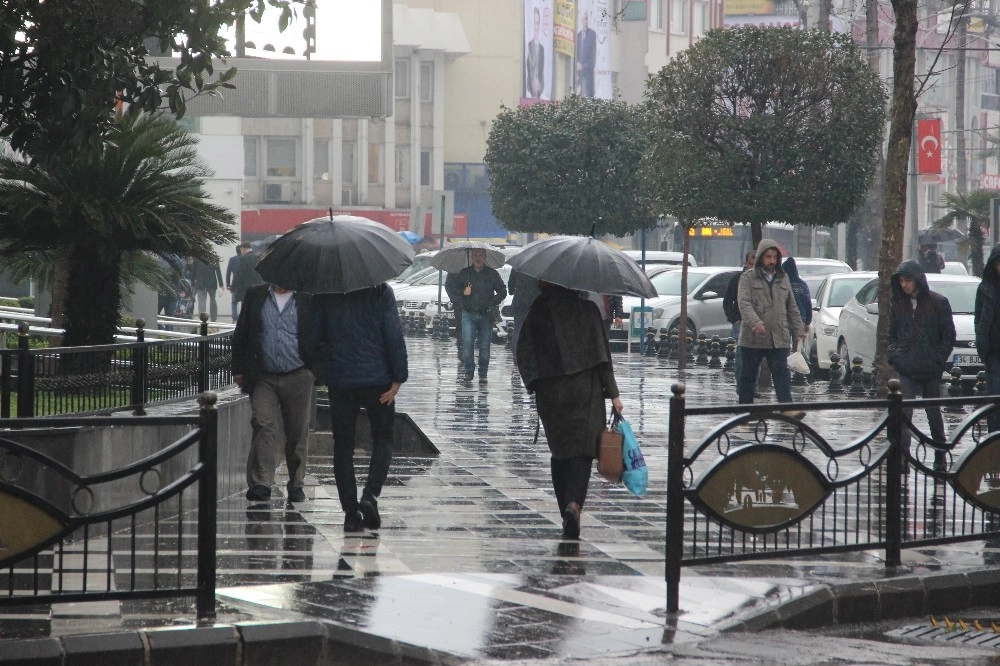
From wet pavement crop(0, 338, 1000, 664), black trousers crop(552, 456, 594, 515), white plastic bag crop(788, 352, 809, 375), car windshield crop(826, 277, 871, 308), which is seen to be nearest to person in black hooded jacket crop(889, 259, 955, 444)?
wet pavement crop(0, 338, 1000, 664)

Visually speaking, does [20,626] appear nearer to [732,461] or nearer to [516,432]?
[732,461]

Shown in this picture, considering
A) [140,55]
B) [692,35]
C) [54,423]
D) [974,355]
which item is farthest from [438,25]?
[54,423]

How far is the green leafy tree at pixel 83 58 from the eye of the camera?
29.4ft

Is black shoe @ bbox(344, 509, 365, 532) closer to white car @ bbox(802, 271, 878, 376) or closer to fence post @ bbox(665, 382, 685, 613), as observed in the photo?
fence post @ bbox(665, 382, 685, 613)

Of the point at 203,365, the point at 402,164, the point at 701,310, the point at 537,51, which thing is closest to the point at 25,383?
the point at 203,365

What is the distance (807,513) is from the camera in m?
7.48

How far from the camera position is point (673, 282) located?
29672 mm

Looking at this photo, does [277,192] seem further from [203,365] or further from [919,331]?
[203,365]

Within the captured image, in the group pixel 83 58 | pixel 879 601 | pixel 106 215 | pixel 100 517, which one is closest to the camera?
pixel 100 517

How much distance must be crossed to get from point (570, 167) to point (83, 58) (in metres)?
26.5

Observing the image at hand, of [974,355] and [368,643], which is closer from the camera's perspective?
[368,643]

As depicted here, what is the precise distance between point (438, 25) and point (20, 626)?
62002mm

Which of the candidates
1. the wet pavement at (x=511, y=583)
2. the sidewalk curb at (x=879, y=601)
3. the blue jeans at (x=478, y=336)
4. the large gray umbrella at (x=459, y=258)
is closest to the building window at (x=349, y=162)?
the large gray umbrella at (x=459, y=258)

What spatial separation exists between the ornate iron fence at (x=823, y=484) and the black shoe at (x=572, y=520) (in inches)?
49.2
